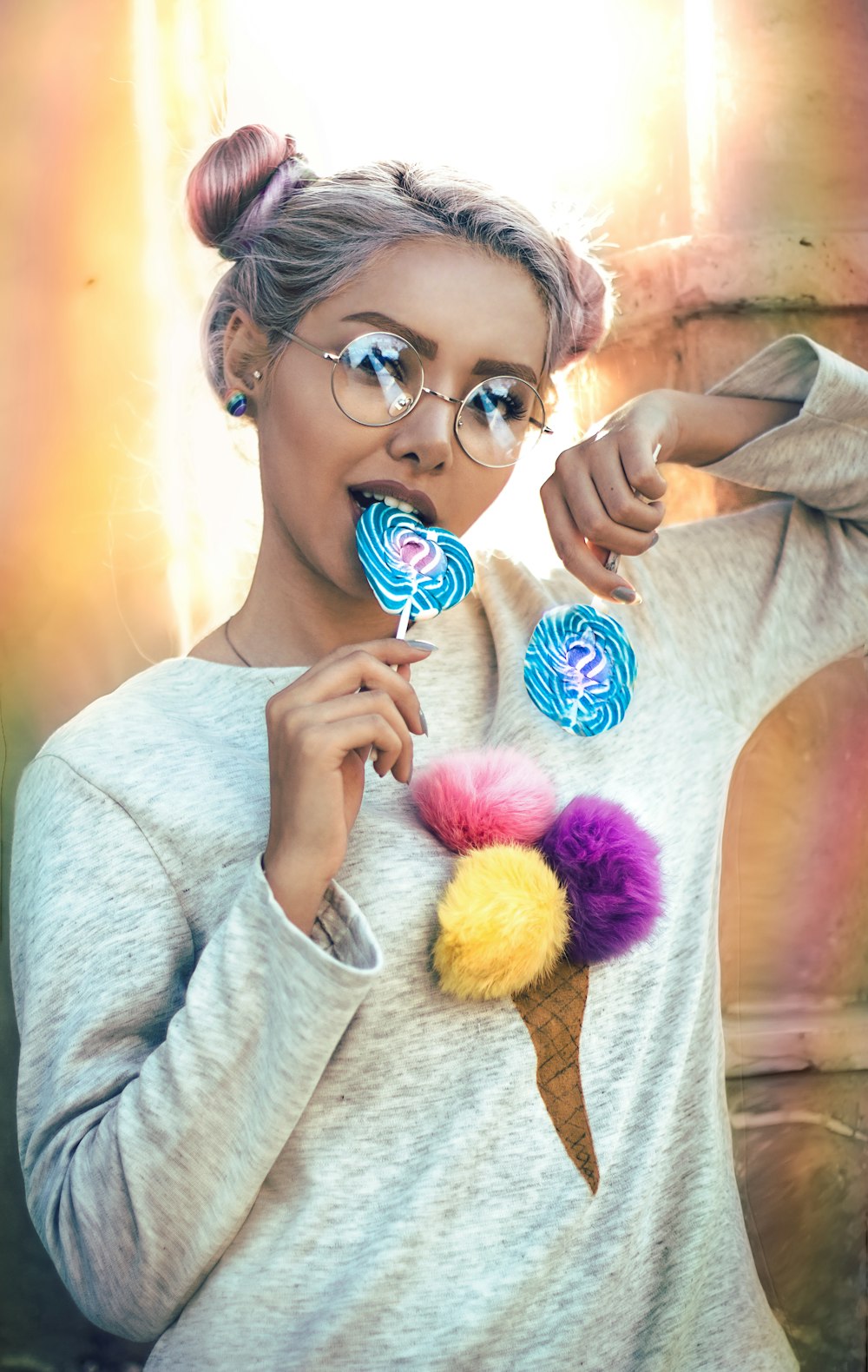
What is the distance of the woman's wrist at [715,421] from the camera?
1.27m

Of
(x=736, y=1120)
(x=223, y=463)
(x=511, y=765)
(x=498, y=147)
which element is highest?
(x=498, y=147)

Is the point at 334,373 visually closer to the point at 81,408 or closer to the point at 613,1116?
the point at 81,408

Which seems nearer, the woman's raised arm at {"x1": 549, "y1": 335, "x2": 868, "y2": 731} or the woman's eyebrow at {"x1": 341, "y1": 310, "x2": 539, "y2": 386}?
the woman's eyebrow at {"x1": 341, "y1": 310, "x2": 539, "y2": 386}

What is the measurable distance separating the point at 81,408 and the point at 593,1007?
0.94 meters

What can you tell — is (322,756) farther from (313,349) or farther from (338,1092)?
(313,349)

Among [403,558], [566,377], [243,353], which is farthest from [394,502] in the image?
[566,377]

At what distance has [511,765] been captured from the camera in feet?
3.53

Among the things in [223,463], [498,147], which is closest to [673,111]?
[498,147]

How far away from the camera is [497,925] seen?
95cm

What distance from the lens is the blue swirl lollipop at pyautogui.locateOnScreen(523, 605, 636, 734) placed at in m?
1.15

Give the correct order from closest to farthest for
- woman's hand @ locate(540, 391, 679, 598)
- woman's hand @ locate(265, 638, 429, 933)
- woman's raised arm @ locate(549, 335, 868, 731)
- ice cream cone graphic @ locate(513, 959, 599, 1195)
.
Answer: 1. woman's hand @ locate(265, 638, 429, 933)
2. ice cream cone graphic @ locate(513, 959, 599, 1195)
3. woman's hand @ locate(540, 391, 679, 598)
4. woman's raised arm @ locate(549, 335, 868, 731)

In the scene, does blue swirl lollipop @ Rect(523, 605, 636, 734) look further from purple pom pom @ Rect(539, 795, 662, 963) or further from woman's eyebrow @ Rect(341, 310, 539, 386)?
woman's eyebrow @ Rect(341, 310, 539, 386)

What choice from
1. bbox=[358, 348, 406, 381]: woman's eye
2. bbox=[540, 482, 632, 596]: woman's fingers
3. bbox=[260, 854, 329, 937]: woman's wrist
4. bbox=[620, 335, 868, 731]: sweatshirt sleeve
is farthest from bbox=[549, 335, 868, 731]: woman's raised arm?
bbox=[260, 854, 329, 937]: woman's wrist

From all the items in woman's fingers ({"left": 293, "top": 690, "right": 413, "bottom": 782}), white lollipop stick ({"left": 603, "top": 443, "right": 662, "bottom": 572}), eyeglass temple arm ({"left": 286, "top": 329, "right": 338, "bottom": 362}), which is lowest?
woman's fingers ({"left": 293, "top": 690, "right": 413, "bottom": 782})
